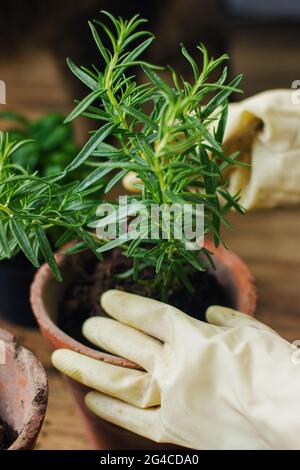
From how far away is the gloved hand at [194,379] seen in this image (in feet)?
2.26

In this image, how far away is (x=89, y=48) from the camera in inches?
58.7

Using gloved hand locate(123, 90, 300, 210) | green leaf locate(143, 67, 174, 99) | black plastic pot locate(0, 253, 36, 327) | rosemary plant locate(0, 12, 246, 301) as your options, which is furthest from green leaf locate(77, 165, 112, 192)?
black plastic pot locate(0, 253, 36, 327)

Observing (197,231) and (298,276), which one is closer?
(197,231)

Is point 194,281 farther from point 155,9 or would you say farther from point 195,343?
point 155,9

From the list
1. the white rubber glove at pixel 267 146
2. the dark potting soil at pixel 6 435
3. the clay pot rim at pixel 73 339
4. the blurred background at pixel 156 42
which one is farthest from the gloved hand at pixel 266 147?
the blurred background at pixel 156 42

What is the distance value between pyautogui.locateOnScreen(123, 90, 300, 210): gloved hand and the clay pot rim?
0.10 metres

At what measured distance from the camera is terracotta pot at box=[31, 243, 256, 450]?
2.64ft

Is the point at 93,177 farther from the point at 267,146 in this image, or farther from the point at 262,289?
the point at 262,289

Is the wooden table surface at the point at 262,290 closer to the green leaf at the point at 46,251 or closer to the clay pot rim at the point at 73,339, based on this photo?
the clay pot rim at the point at 73,339

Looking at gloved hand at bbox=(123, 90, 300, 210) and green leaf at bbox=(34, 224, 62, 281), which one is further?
gloved hand at bbox=(123, 90, 300, 210)

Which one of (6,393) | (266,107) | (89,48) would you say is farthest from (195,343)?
(89,48)

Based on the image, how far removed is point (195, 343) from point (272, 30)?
167 cm

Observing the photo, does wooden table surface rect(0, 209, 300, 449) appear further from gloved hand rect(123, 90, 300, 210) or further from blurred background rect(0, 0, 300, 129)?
blurred background rect(0, 0, 300, 129)

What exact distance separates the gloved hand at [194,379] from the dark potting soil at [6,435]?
83 mm
